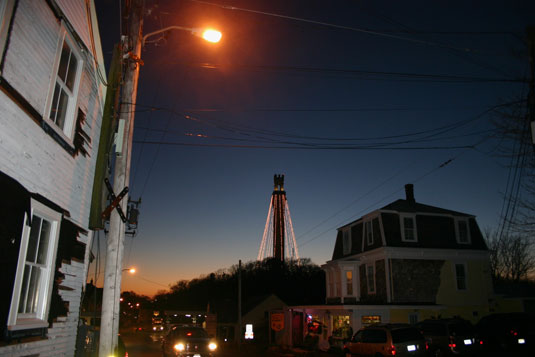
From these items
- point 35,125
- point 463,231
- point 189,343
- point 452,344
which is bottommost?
point 189,343

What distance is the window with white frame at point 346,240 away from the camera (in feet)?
101

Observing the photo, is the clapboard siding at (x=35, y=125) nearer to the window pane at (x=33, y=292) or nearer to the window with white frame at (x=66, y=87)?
the window with white frame at (x=66, y=87)

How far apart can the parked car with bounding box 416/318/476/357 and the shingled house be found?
7.05 m

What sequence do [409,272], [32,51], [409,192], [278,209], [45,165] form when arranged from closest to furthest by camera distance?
[32,51], [45,165], [409,272], [409,192], [278,209]

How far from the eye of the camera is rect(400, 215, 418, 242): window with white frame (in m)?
26.5

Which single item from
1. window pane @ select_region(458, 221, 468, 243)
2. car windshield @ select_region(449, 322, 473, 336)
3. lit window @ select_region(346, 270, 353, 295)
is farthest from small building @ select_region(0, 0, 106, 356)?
window pane @ select_region(458, 221, 468, 243)

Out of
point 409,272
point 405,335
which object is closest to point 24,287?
point 405,335

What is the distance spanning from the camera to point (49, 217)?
6.87 metres

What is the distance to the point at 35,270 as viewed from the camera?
6676mm

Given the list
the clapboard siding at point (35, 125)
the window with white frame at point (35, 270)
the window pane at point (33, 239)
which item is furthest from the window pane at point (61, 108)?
the window pane at point (33, 239)

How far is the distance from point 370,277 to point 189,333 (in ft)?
42.4

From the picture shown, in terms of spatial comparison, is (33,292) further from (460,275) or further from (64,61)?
(460,275)

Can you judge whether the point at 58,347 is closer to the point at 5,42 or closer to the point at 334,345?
the point at 5,42

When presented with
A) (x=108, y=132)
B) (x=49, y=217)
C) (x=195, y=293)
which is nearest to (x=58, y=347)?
(x=49, y=217)
